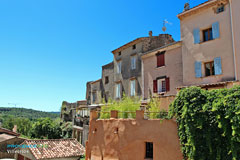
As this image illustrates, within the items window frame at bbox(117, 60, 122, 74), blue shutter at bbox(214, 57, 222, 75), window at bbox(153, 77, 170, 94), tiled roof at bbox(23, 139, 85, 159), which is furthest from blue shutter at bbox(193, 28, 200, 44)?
tiled roof at bbox(23, 139, 85, 159)

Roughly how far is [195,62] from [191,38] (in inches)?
80.3

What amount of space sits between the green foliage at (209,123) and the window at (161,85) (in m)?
8.90

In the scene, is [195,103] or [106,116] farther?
[106,116]

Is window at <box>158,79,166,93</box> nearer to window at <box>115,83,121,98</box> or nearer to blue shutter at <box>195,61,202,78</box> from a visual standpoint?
blue shutter at <box>195,61,202,78</box>

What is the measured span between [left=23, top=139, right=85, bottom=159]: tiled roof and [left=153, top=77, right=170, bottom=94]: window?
395 inches

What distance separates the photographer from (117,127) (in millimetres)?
Answer: 10648

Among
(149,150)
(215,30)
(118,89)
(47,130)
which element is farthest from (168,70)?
(47,130)

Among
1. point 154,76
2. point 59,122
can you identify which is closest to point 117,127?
point 154,76

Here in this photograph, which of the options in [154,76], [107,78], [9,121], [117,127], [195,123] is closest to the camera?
[195,123]

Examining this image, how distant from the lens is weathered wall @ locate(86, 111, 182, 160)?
8711 millimetres

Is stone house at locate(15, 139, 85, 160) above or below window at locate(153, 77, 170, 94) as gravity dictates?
below

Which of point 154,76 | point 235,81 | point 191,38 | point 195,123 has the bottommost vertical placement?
point 195,123

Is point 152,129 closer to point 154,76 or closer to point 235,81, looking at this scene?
point 235,81

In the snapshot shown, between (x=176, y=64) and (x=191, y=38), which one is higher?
(x=191, y=38)
